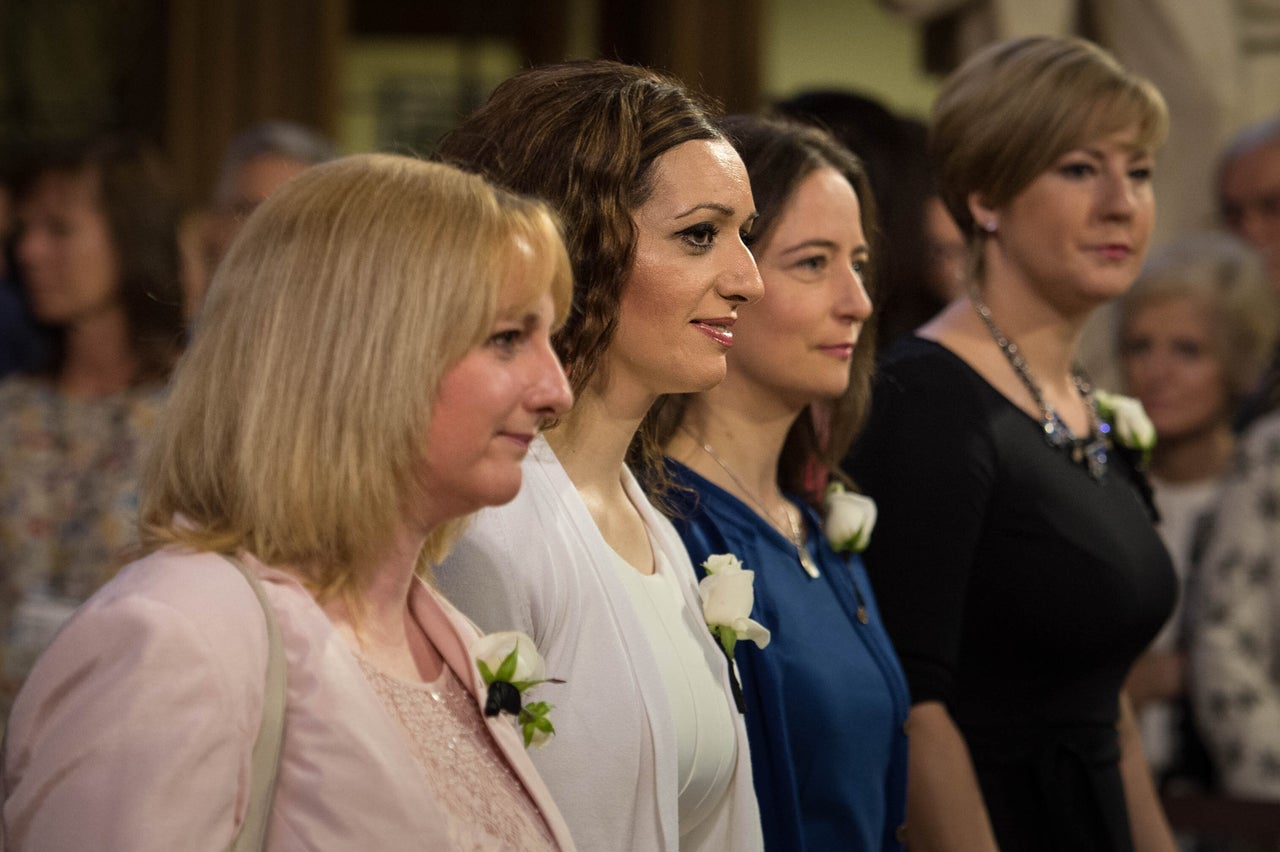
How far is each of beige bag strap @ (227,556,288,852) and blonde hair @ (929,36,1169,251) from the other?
6.59 ft

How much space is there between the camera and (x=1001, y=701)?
2975 mm

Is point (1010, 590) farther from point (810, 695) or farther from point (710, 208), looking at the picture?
point (710, 208)

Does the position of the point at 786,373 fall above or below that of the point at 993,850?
above

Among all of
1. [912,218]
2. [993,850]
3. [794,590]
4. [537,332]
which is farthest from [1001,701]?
[537,332]

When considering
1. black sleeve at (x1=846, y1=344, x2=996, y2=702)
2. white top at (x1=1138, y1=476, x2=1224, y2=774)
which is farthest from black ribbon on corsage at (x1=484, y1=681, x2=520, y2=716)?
white top at (x1=1138, y1=476, x2=1224, y2=774)

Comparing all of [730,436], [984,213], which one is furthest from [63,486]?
[984,213]

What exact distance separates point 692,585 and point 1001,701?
84 centimetres

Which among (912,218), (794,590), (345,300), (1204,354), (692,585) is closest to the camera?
(345,300)

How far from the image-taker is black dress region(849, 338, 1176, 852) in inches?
114

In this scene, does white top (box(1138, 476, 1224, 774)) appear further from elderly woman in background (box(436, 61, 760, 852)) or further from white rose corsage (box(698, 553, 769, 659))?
elderly woman in background (box(436, 61, 760, 852))

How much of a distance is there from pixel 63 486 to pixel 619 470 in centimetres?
226

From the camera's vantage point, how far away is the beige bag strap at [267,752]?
4.98 ft

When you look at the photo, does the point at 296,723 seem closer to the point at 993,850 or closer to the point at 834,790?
the point at 834,790

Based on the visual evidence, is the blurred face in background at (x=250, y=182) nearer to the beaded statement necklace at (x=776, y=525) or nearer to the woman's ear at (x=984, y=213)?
the woman's ear at (x=984, y=213)
